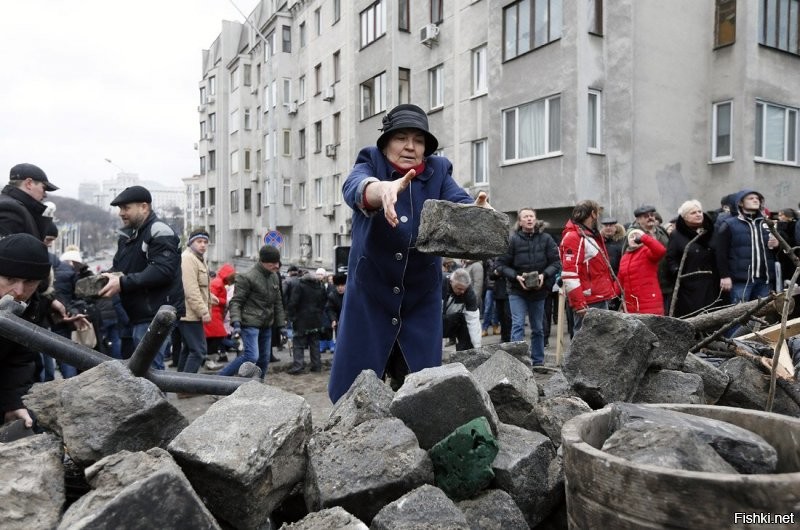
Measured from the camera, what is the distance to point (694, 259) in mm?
7039

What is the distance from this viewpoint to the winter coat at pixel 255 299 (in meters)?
7.75

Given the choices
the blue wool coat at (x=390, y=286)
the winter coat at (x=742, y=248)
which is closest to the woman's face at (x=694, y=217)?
the winter coat at (x=742, y=248)

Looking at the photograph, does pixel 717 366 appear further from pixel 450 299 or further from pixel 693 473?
pixel 450 299

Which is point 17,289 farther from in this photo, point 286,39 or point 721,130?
point 286,39

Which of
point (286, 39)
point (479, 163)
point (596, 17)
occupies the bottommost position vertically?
point (479, 163)

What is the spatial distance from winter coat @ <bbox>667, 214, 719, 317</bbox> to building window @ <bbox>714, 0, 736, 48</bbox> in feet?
34.5

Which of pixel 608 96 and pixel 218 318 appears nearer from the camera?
pixel 218 318

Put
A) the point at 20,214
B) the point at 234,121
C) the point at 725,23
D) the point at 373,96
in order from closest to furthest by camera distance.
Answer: the point at 20,214 < the point at 725,23 < the point at 373,96 < the point at 234,121

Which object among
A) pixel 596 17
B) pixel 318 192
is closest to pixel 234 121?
pixel 318 192

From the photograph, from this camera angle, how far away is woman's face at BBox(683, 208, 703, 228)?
22.4 feet

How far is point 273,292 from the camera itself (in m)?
8.07

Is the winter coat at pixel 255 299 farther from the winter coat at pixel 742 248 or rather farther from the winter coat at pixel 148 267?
the winter coat at pixel 742 248

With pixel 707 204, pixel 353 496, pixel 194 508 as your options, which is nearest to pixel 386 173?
pixel 353 496

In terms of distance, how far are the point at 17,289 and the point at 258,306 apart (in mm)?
4651
